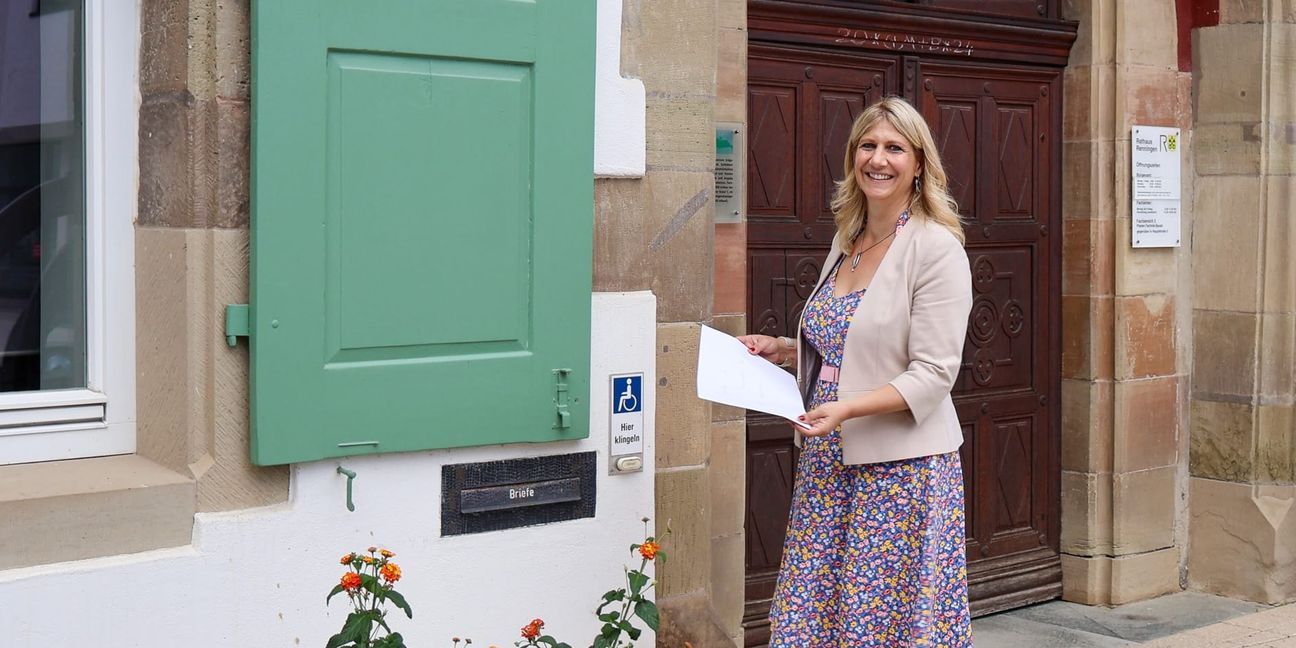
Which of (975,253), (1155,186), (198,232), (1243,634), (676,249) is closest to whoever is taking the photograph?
(198,232)

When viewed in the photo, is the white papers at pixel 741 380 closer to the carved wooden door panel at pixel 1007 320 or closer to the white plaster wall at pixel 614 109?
the white plaster wall at pixel 614 109

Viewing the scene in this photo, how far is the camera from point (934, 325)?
11.9 feet

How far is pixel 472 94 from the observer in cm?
386

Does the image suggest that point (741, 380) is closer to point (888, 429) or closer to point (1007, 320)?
point (888, 429)

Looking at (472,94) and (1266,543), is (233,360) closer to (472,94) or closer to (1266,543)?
(472,94)

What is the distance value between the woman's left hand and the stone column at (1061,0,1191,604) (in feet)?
9.57

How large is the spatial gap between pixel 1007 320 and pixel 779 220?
1310mm

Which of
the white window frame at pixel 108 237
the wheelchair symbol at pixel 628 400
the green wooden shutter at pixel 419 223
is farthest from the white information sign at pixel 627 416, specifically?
the white window frame at pixel 108 237

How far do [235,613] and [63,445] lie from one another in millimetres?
550

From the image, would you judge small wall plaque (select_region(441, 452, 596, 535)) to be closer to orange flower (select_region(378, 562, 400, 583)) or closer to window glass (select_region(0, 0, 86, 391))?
orange flower (select_region(378, 562, 400, 583))

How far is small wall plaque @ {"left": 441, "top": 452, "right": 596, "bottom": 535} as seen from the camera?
3990 millimetres

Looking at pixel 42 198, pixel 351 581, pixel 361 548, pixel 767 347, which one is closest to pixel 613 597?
pixel 361 548

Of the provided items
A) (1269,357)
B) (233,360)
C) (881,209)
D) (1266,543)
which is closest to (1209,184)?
(1269,357)

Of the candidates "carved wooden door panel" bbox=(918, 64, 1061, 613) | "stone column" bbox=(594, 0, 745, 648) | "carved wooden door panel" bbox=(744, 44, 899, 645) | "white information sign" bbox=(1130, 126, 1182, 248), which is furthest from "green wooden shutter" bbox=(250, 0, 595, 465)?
"white information sign" bbox=(1130, 126, 1182, 248)
